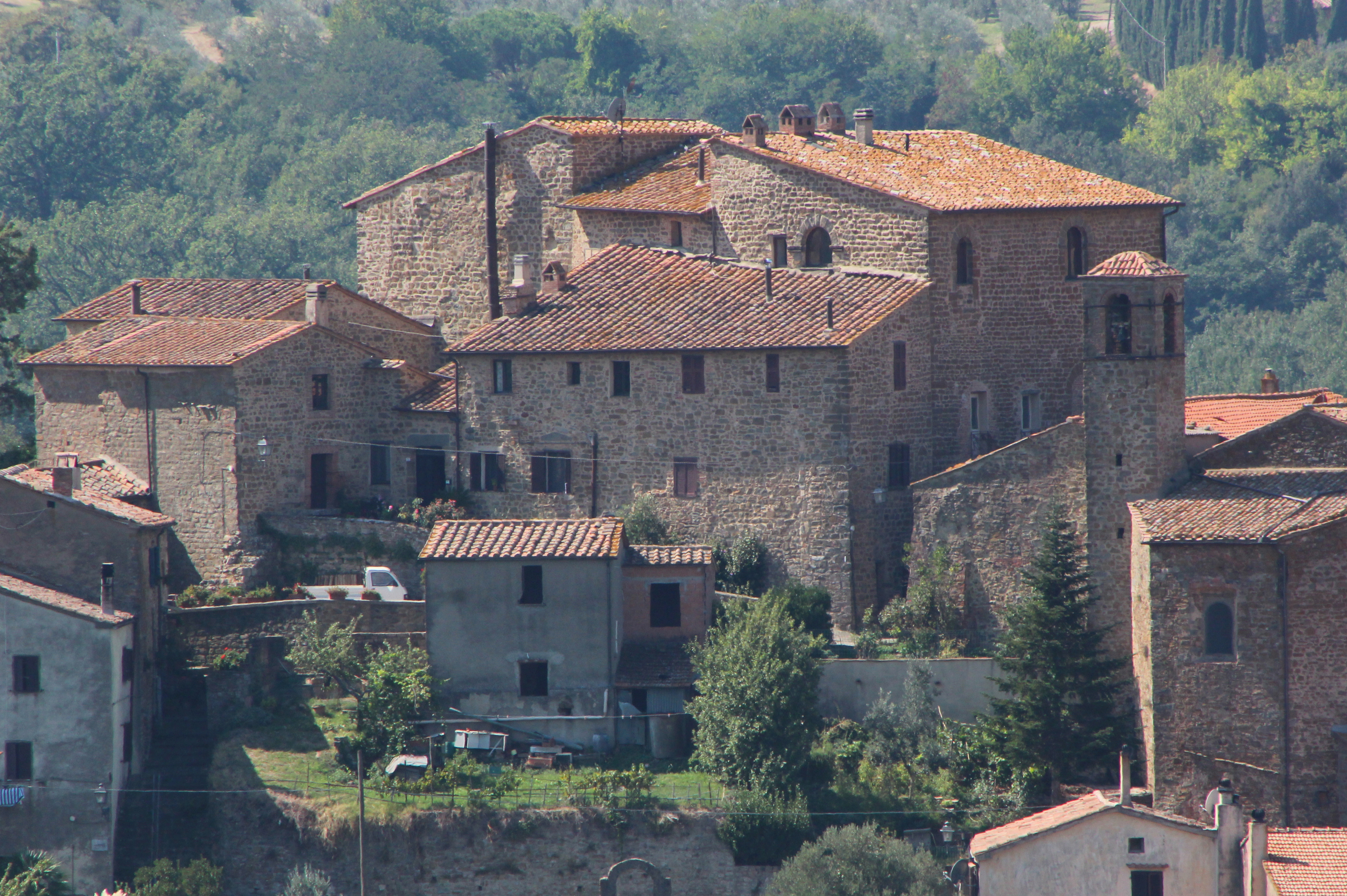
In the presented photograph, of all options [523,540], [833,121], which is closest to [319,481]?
[523,540]

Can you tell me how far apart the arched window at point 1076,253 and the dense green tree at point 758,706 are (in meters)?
12.4

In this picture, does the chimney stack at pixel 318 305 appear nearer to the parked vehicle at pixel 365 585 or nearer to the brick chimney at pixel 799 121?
the parked vehicle at pixel 365 585

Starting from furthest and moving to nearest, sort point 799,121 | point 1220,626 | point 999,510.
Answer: point 799,121 → point 999,510 → point 1220,626

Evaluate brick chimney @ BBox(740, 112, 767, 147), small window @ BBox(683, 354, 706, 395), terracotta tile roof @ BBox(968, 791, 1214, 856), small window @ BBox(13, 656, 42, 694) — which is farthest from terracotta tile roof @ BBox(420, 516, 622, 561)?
brick chimney @ BBox(740, 112, 767, 147)

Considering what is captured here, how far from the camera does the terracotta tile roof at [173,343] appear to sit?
54.3m

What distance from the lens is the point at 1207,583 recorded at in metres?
45.5

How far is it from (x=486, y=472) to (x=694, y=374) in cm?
563

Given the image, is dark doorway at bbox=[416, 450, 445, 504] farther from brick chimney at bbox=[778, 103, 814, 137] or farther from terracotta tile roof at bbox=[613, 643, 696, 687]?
brick chimney at bbox=[778, 103, 814, 137]

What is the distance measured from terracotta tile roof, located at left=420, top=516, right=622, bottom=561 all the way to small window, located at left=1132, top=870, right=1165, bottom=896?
1210cm

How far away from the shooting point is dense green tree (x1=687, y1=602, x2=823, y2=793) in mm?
47125

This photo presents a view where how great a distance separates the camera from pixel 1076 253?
55.8m

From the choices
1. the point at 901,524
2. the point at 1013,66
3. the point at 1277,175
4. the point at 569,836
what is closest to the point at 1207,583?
the point at 901,524

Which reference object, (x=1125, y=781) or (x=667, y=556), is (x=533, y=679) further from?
(x=1125, y=781)

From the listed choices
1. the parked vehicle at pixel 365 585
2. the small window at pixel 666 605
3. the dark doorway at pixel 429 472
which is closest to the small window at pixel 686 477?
the small window at pixel 666 605
